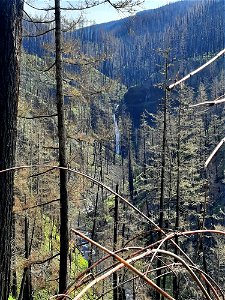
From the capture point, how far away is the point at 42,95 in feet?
293

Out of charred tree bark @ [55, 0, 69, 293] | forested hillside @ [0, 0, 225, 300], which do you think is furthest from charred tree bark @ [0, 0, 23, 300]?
charred tree bark @ [55, 0, 69, 293]

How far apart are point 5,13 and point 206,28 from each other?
120m

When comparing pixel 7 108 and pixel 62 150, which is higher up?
pixel 7 108

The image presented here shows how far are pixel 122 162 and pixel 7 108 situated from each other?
5451cm

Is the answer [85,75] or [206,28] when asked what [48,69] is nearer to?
[85,75]

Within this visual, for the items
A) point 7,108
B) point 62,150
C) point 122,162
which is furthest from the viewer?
point 122,162

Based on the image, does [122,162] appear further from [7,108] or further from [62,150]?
[7,108]

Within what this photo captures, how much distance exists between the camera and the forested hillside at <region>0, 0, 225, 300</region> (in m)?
0.99

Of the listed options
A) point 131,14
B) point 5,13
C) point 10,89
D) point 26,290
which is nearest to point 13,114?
point 10,89

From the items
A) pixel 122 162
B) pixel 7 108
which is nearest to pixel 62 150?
pixel 7 108

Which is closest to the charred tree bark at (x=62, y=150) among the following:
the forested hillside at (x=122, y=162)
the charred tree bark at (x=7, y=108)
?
the forested hillside at (x=122, y=162)

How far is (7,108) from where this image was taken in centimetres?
301

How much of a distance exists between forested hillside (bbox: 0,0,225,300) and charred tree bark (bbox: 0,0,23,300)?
0.10 m

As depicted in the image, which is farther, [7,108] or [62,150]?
[62,150]
